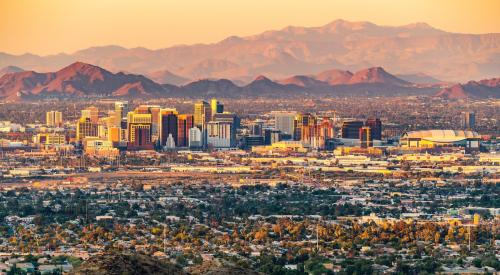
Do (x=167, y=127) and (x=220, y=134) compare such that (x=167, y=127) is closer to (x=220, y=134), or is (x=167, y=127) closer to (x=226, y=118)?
(x=220, y=134)

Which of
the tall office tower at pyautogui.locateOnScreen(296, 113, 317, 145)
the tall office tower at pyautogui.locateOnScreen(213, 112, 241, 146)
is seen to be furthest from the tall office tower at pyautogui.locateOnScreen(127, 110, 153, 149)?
the tall office tower at pyautogui.locateOnScreen(296, 113, 317, 145)

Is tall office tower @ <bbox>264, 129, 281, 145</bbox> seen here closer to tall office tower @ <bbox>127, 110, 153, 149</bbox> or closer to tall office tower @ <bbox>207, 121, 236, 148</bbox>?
tall office tower @ <bbox>207, 121, 236, 148</bbox>

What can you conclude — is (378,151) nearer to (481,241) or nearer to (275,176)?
(275,176)

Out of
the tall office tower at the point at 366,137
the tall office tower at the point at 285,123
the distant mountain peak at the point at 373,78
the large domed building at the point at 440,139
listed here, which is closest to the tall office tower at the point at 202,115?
the tall office tower at the point at 285,123

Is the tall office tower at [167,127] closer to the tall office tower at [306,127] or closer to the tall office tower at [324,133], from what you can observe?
the tall office tower at [306,127]

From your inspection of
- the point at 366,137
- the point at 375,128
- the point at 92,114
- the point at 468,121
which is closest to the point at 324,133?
the point at 375,128
